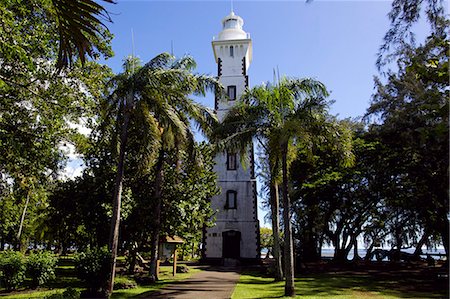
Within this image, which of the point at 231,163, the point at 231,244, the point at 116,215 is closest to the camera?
the point at 116,215

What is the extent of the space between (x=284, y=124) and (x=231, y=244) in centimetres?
1669

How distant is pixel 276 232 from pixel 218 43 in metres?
20.2

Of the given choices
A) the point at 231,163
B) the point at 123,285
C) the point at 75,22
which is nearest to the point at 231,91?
the point at 231,163

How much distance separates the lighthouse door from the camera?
1077 inches

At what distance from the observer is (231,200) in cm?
2853

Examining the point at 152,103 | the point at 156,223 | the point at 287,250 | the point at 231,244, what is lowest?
the point at 231,244

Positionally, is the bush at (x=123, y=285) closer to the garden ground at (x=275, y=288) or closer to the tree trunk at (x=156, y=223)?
the garden ground at (x=275, y=288)

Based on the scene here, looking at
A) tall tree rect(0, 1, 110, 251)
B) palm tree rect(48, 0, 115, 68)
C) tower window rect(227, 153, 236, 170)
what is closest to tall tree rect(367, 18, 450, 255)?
tower window rect(227, 153, 236, 170)

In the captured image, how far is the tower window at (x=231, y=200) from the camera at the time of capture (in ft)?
93.0

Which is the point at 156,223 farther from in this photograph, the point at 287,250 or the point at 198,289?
the point at 287,250

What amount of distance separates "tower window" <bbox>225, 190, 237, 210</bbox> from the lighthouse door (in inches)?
76.8

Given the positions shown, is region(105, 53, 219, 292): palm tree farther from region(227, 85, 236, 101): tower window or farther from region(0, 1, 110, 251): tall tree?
region(227, 85, 236, 101): tower window

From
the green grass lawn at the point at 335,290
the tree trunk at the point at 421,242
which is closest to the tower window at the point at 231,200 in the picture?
the green grass lawn at the point at 335,290

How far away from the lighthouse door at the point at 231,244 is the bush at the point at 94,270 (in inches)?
659
